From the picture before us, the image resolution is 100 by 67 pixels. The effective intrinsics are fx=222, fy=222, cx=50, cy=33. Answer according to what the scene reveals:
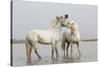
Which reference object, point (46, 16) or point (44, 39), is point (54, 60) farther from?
point (46, 16)

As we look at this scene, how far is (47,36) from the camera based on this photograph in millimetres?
2488

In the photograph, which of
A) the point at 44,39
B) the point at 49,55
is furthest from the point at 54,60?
the point at 44,39

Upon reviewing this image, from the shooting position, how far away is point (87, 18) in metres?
2.64

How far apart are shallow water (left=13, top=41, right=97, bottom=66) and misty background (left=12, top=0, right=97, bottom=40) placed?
10 cm

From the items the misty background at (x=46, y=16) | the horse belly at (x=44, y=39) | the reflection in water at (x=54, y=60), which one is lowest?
the reflection in water at (x=54, y=60)

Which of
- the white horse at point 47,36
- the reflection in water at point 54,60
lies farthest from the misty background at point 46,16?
the reflection in water at point 54,60

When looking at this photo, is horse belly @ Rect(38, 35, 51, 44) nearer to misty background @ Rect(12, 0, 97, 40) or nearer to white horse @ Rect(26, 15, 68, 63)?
white horse @ Rect(26, 15, 68, 63)

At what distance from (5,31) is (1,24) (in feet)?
0.27

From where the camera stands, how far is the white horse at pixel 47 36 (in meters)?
2.40

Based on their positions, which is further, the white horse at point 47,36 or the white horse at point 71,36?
the white horse at point 71,36

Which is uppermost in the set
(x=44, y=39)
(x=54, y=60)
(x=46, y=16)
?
(x=46, y=16)

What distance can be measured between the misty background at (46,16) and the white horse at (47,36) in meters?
0.05

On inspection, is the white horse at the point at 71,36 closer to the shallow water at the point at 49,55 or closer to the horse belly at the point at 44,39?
the shallow water at the point at 49,55

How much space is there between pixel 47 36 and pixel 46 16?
8.8 inches
